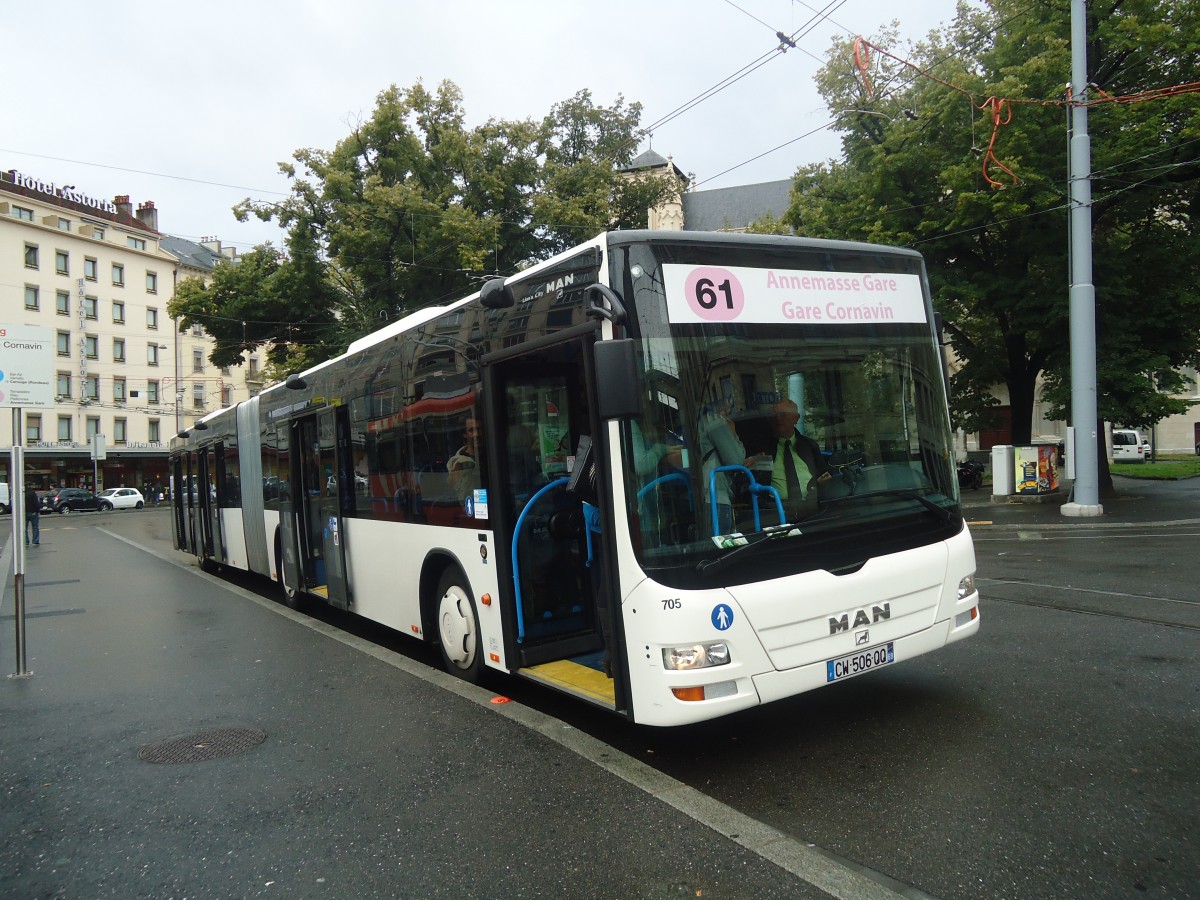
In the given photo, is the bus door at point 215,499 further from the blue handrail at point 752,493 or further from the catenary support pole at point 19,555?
the blue handrail at point 752,493

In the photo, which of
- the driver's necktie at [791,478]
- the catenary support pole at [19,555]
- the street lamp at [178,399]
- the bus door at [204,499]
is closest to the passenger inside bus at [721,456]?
the driver's necktie at [791,478]

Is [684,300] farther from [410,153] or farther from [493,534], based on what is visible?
[410,153]

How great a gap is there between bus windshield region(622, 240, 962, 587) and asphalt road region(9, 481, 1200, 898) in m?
1.02

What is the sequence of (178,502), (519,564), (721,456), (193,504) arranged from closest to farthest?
(721,456)
(519,564)
(193,504)
(178,502)

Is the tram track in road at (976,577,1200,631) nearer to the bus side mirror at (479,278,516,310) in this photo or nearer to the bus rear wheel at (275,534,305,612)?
the bus side mirror at (479,278,516,310)

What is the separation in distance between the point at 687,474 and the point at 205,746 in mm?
3380

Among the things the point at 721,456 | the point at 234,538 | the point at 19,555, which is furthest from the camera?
the point at 234,538

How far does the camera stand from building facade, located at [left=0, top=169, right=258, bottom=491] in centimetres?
5884

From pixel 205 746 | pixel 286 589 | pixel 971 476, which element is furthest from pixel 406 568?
pixel 971 476

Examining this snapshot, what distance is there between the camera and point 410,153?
1183 inches

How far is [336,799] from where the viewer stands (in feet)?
15.0

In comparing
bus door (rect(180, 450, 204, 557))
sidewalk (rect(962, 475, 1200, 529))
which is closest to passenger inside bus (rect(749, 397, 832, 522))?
bus door (rect(180, 450, 204, 557))

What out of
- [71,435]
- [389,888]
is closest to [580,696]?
[389,888]

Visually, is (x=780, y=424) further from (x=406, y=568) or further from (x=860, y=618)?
(x=406, y=568)
